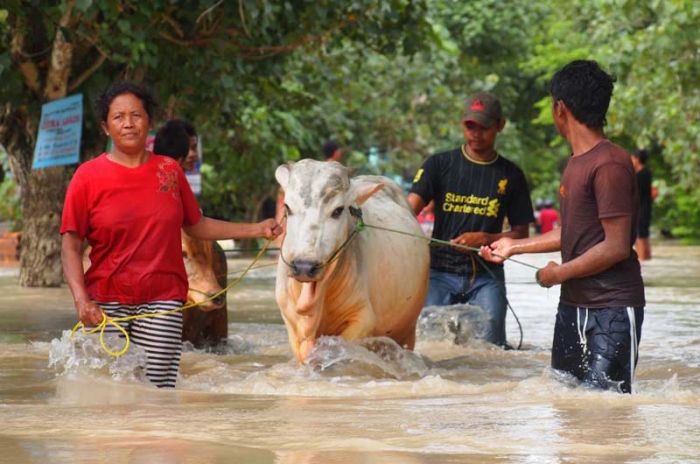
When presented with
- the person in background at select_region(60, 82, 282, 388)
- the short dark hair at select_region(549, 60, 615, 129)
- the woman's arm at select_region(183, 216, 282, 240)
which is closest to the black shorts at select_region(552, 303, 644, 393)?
the short dark hair at select_region(549, 60, 615, 129)

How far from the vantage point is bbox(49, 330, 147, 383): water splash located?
7227 millimetres

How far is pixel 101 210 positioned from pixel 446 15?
31135 mm

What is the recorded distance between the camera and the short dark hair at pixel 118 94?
723 centimetres

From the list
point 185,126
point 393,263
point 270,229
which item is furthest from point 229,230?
point 185,126

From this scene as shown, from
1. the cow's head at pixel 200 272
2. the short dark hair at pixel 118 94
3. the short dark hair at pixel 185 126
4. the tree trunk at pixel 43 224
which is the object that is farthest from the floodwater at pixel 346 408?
the tree trunk at pixel 43 224

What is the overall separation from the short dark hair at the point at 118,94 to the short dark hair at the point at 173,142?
2.11 metres

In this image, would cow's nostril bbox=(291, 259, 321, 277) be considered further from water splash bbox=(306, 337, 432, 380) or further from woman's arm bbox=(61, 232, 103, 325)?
woman's arm bbox=(61, 232, 103, 325)

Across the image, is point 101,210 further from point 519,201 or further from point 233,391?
point 519,201

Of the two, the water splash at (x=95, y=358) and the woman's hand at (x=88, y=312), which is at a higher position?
the woman's hand at (x=88, y=312)

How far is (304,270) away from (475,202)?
8.60 ft

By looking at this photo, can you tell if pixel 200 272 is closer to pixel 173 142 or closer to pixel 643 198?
pixel 173 142

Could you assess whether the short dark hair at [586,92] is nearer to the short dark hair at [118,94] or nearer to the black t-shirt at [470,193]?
the short dark hair at [118,94]

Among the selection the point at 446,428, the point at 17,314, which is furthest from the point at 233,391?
the point at 17,314

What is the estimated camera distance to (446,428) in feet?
19.0
